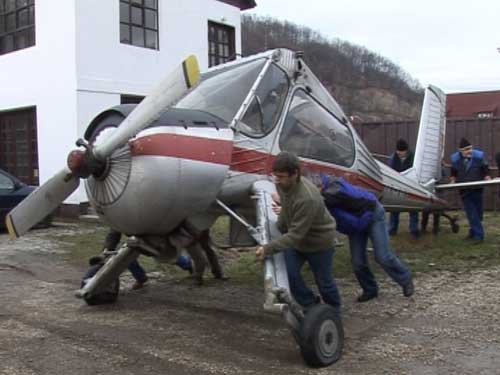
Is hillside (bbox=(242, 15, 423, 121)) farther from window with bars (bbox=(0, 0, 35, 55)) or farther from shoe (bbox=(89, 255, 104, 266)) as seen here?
shoe (bbox=(89, 255, 104, 266))

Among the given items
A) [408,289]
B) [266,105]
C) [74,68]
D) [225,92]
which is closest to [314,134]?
[266,105]

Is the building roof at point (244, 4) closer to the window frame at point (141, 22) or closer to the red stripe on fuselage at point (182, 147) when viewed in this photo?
the window frame at point (141, 22)

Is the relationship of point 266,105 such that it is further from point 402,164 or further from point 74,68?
point 74,68

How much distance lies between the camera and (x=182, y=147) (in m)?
4.95

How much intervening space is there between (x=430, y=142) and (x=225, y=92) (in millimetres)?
4875

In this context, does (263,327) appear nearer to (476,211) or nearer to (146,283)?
(146,283)

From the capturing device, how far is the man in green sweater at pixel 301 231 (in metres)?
4.94

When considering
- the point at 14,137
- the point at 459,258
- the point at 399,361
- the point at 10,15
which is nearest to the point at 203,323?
the point at 399,361

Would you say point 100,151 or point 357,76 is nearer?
point 100,151

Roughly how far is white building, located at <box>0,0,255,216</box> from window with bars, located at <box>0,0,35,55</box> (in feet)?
0.09

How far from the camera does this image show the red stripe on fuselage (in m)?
4.84

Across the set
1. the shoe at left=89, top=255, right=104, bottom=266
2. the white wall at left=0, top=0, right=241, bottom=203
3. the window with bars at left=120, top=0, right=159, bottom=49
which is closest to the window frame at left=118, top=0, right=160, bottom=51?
the window with bars at left=120, top=0, right=159, bottom=49

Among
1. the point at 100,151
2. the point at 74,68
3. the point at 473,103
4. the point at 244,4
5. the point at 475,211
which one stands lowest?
the point at 475,211

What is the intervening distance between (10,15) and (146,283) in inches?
477
